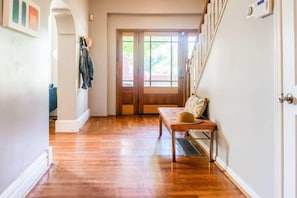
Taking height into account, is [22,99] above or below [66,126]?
above

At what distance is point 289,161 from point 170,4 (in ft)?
19.1

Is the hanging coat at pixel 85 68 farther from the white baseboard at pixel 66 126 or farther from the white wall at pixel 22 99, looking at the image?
the white wall at pixel 22 99

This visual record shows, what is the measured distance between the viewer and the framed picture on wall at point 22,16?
208 centimetres

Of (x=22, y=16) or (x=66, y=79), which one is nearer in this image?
(x=22, y=16)

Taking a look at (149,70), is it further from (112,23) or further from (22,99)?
(22,99)

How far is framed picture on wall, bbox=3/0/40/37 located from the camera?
6.83 ft

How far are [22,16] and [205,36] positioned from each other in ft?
7.63

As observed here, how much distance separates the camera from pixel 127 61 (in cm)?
739

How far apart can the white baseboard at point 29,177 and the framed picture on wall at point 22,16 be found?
1117mm

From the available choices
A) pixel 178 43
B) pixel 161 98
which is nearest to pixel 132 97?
pixel 161 98

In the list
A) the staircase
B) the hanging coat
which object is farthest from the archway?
the staircase

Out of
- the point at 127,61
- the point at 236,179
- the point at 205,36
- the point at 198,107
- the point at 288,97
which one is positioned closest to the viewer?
the point at 288,97

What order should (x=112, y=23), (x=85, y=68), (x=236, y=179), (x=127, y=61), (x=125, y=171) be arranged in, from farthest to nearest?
(x=127, y=61)
(x=112, y=23)
(x=85, y=68)
(x=125, y=171)
(x=236, y=179)

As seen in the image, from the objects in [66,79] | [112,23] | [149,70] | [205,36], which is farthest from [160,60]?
[205,36]
